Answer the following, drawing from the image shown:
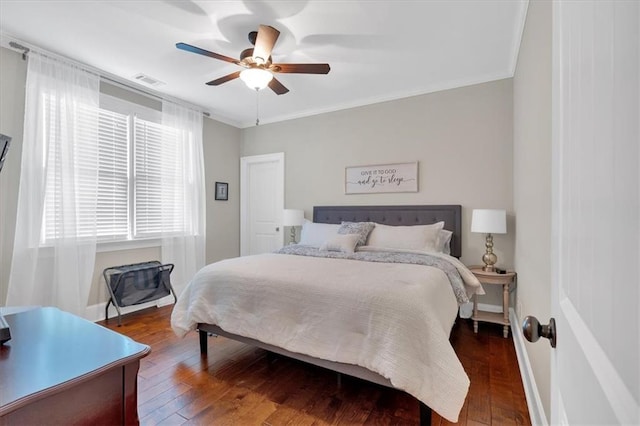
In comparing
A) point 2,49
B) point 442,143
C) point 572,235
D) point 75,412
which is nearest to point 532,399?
point 572,235

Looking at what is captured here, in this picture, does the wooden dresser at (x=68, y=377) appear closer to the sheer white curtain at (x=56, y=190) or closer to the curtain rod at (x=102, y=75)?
the sheer white curtain at (x=56, y=190)

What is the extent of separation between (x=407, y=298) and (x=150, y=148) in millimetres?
3620

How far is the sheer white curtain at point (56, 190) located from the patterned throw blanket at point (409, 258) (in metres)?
2.05

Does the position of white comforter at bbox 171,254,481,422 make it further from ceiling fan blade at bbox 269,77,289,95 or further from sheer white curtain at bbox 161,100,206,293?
sheer white curtain at bbox 161,100,206,293

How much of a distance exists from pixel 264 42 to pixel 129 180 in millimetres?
2482

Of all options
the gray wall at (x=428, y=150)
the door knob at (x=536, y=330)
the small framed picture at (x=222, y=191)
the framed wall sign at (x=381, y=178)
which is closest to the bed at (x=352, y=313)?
the door knob at (x=536, y=330)

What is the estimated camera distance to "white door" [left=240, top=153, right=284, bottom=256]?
486cm

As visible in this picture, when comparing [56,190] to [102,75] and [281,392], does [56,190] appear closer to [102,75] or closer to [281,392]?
[102,75]

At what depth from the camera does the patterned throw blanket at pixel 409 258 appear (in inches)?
93.2

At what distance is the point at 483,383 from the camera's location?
2.11m

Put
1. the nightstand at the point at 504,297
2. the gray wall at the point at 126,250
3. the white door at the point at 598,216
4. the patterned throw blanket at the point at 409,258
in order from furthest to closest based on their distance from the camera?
the nightstand at the point at 504,297 < the gray wall at the point at 126,250 < the patterned throw blanket at the point at 409,258 < the white door at the point at 598,216

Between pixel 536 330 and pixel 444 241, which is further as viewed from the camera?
pixel 444 241

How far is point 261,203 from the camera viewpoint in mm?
5047

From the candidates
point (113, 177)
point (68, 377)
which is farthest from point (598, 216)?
point (113, 177)
